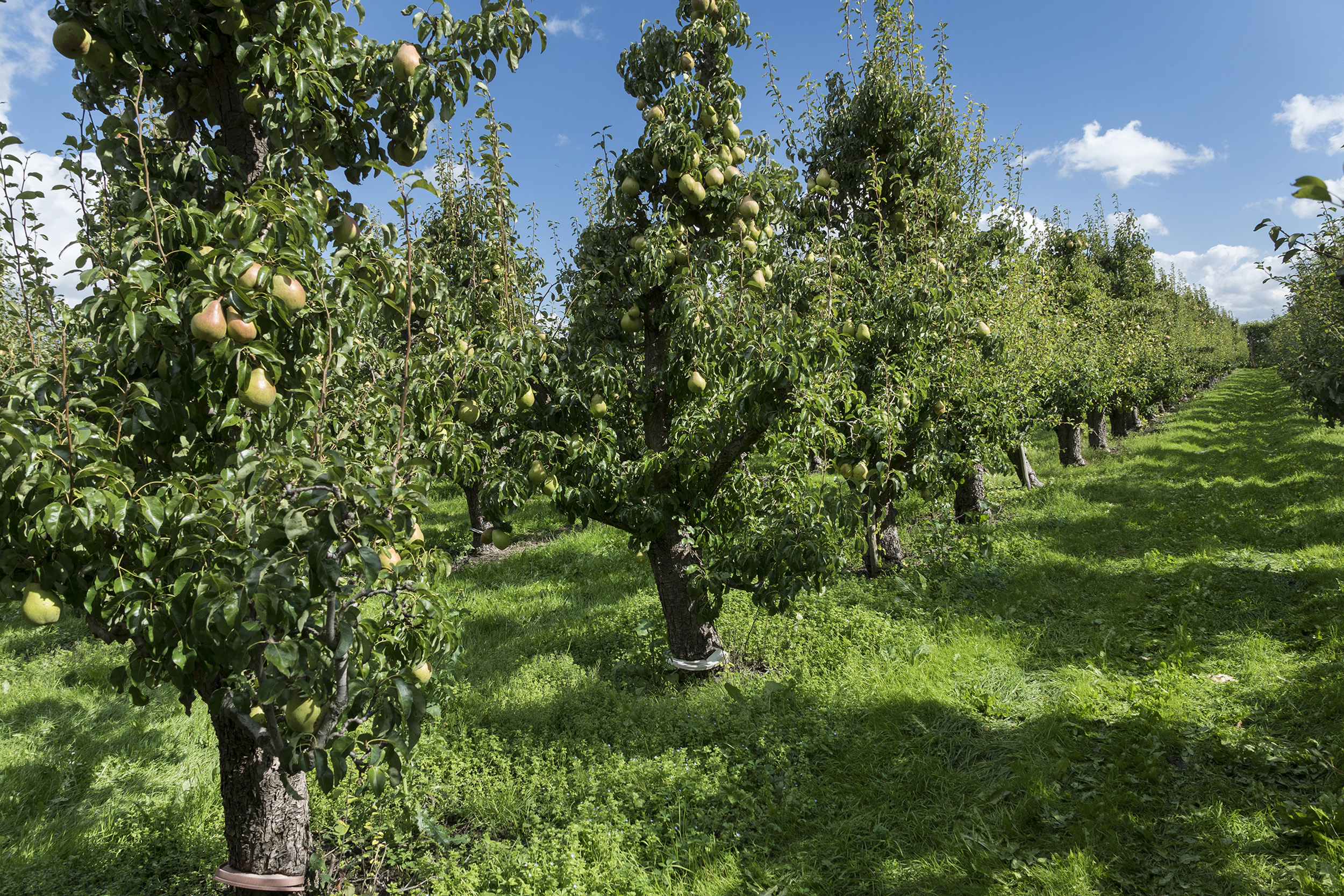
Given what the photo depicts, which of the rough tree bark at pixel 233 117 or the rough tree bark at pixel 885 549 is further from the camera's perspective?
the rough tree bark at pixel 885 549

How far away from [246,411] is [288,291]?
668 mm

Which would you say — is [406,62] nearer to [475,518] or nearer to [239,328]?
[239,328]

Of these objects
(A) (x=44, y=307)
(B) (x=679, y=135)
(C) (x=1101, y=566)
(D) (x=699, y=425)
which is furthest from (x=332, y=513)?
(C) (x=1101, y=566)

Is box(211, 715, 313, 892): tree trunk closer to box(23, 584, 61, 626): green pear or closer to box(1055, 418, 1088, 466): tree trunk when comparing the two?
box(23, 584, 61, 626): green pear

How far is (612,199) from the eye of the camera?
5.85m

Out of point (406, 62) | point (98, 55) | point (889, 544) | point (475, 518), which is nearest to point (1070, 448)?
point (889, 544)

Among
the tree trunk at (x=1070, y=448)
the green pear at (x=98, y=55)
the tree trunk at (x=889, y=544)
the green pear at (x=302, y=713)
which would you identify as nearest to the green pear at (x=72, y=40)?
the green pear at (x=98, y=55)

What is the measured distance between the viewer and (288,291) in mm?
2537

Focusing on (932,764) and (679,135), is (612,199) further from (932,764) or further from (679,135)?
(932,764)

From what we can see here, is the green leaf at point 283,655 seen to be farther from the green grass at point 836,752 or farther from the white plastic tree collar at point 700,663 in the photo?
the white plastic tree collar at point 700,663

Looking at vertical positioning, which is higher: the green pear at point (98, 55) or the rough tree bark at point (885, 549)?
the green pear at point (98, 55)

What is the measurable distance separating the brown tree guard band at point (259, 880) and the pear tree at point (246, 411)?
0.10 feet

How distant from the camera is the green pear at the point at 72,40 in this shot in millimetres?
2895

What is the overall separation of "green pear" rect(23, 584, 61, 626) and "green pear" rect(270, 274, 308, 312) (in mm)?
1351
